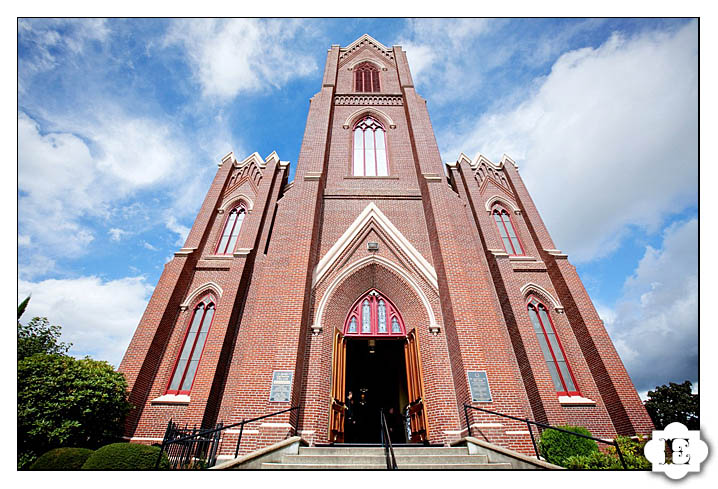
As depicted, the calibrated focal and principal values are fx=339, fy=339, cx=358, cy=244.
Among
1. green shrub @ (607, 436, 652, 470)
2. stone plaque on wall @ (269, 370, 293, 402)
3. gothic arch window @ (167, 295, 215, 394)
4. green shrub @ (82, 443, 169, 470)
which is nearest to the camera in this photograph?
green shrub @ (82, 443, 169, 470)

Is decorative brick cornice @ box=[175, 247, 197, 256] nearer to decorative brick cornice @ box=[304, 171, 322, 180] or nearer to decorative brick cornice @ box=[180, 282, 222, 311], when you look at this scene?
decorative brick cornice @ box=[180, 282, 222, 311]

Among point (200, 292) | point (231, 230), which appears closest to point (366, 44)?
point (231, 230)

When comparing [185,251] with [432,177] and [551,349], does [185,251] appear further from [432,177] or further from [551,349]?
[551,349]

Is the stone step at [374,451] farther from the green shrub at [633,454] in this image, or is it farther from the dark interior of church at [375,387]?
the dark interior of church at [375,387]

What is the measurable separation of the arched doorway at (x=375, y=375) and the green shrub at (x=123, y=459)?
4198 millimetres

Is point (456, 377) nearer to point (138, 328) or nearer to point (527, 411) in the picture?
point (527, 411)

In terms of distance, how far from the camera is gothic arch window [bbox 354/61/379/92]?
1935cm

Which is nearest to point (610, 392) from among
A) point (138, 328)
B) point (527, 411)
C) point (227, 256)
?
point (527, 411)

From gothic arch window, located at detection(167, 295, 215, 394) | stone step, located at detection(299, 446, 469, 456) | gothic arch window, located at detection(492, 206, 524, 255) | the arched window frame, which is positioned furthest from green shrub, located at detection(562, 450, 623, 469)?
the arched window frame

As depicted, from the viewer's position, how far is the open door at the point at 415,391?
9.23m

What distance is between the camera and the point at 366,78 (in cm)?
2002

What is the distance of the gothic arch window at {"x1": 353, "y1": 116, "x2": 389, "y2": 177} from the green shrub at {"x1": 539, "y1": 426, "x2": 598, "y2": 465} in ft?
35.3

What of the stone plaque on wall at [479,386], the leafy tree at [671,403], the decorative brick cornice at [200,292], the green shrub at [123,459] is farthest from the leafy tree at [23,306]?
the leafy tree at [671,403]

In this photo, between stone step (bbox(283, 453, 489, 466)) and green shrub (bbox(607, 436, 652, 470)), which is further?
green shrub (bbox(607, 436, 652, 470))
